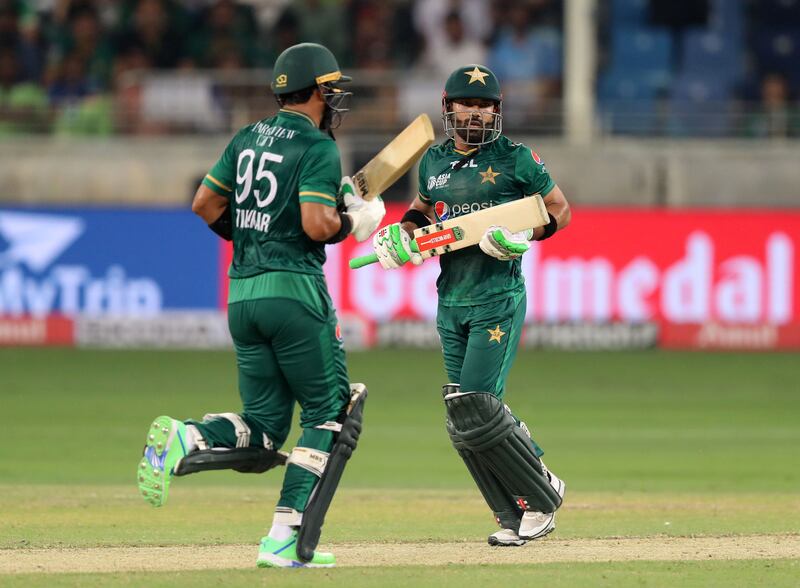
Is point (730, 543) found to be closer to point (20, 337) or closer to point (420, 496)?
point (420, 496)

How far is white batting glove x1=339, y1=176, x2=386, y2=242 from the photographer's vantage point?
234 inches

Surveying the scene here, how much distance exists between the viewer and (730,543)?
6.64 meters

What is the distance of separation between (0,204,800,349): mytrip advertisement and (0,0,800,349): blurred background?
2 centimetres

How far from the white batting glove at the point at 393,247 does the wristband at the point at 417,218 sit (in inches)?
13.8

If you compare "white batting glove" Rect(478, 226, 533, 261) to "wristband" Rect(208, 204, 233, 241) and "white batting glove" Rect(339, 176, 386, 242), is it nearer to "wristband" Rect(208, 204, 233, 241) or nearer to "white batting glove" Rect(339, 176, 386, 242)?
"white batting glove" Rect(339, 176, 386, 242)

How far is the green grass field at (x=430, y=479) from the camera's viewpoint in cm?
592

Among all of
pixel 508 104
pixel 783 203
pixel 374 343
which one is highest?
pixel 508 104

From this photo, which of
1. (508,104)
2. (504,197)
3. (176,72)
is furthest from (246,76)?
(504,197)

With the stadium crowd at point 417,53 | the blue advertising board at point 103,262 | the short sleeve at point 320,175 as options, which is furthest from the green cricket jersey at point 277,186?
the stadium crowd at point 417,53

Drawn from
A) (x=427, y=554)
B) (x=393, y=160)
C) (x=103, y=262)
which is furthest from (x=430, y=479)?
(x=103, y=262)

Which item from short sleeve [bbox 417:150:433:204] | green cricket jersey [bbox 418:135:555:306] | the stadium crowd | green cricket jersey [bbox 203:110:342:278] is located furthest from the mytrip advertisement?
green cricket jersey [bbox 203:110:342:278]

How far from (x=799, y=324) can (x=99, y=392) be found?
762 cm

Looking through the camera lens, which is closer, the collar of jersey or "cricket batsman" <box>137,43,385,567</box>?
"cricket batsman" <box>137,43,385,567</box>

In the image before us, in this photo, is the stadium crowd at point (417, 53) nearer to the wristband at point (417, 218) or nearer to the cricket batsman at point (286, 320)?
the wristband at point (417, 218)
